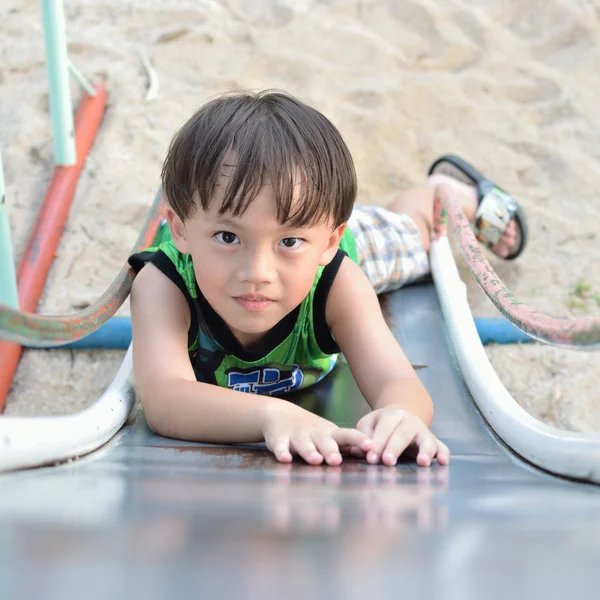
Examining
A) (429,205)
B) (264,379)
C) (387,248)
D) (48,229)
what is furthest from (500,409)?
(48,229)

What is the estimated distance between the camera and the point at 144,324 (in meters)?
1.26

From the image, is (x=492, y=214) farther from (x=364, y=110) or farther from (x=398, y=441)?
(x=398, y=441)

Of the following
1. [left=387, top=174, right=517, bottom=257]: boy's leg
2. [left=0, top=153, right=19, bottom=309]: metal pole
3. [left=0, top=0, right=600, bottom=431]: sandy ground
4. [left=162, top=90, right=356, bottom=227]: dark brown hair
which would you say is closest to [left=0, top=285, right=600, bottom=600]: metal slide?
[left=162, top=90, right=356, bottom=227]: dark brown hair

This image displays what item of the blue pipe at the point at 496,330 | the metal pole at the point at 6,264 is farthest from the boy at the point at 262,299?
the blue pipe at the point at 496,330

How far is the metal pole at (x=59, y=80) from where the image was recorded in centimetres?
204

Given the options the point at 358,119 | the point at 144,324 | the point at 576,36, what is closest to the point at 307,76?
the point at 358,119

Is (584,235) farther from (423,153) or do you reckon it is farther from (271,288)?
(271,288)

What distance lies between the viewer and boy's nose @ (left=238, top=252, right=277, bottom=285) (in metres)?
1.06

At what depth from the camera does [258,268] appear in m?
1.05

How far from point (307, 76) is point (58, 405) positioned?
5.06 ft

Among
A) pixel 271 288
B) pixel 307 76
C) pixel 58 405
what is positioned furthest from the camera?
pixel 307 76

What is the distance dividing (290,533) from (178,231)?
0.71 meters

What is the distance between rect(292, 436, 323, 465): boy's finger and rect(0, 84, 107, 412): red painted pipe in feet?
3.32

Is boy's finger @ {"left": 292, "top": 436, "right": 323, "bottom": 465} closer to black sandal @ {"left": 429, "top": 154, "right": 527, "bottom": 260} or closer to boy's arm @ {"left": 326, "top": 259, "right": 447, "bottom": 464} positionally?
boy's arm @ {"left": 326, "top": 259, "right": 447, "bottom": 464}
